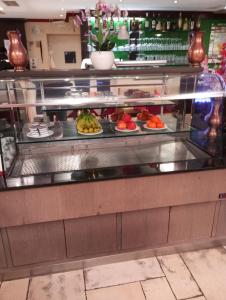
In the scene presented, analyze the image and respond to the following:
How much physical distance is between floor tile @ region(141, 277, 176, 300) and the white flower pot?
139cm

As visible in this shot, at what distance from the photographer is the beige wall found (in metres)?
7.52

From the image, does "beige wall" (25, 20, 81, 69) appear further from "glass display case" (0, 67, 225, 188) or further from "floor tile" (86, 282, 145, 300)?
"floor tile" (86, 282, 145, 300)

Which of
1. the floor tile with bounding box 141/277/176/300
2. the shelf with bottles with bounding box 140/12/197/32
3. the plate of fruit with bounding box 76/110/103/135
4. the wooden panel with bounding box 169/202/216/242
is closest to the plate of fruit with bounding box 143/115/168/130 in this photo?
the plate of fruit with bounding box 76/110/103/135

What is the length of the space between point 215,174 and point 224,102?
61 centimetres

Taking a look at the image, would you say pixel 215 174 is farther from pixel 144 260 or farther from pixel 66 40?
pixel 66 40

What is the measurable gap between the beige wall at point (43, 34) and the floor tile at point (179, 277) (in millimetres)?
7181

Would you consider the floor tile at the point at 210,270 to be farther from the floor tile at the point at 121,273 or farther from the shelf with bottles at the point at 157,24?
the shelf with bottles at the point at 157,24

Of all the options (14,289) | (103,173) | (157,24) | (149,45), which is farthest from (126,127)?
(157,24)

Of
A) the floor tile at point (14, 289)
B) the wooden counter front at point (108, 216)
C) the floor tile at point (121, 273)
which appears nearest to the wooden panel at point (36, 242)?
the wooden counter front at point (108, 216)

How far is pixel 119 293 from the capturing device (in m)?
1.52

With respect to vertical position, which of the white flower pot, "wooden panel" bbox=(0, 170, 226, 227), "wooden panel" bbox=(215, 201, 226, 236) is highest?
the white flower pot

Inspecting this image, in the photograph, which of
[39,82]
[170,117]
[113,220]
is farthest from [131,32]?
[113,220]

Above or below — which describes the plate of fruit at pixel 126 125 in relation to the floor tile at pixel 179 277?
above

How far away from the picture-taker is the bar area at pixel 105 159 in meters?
1.41
